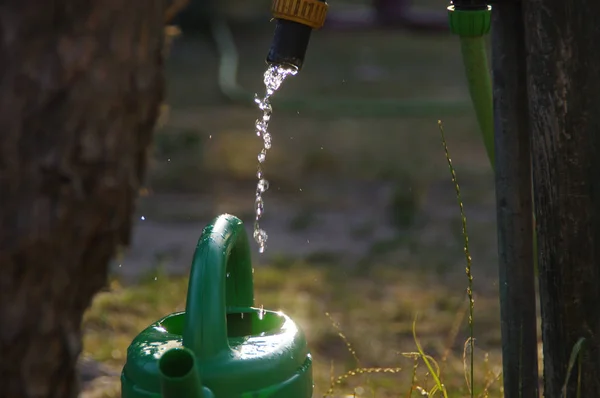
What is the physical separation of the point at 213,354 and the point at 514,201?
59 cm

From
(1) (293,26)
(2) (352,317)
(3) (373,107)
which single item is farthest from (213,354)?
(3) (373,107)

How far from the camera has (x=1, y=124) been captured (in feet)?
3.47

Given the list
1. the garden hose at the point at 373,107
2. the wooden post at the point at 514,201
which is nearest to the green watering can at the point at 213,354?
the wooden post at the point at 514,201

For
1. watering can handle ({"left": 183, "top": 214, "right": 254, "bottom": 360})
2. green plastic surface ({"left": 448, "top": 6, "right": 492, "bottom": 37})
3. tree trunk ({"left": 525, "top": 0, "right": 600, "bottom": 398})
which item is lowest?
watering can handle ({"left": 183, "top": 214, "right": 254, "bottom": 360})

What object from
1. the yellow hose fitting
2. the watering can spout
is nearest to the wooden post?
the yellow hose fitting

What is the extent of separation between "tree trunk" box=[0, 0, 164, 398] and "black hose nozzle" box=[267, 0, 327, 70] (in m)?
0.21

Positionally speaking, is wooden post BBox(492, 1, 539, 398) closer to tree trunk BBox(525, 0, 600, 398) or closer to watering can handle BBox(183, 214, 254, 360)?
tree trunk BBox(525, 0, 600, 398)

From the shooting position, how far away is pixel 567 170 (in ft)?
4.67

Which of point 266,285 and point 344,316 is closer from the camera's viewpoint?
point 344,316

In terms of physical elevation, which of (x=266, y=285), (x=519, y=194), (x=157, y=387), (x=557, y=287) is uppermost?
(x=519, y=194)

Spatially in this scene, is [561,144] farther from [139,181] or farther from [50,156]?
[50,156]

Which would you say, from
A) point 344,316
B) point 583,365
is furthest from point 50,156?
point 344,316

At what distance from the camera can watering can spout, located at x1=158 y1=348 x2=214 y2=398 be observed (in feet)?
3.55

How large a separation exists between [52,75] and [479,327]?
6.75 feet
